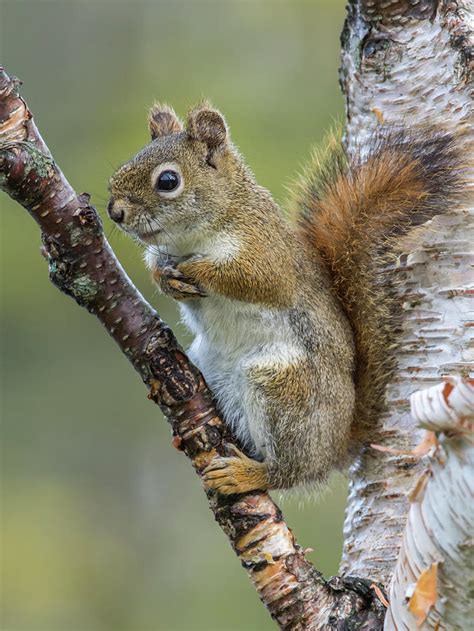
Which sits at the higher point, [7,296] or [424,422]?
[7,296]

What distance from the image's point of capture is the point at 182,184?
2.08m

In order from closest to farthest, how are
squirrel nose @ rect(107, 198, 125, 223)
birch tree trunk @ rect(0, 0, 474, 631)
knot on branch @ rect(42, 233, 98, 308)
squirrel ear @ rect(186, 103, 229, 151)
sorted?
birch tree trunk @ rect(0, 0, 474, 631) < knot on branch @ rect(42, 233, 98, 308) < squirrel nose @ rect(107, 198, 125, 223) < squirrel ear @ rect(186, 103, 229, 151)

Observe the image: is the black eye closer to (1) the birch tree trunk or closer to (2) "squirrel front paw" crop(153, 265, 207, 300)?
(2) "squirrel front paw" crop(153, 265, 207, 300)

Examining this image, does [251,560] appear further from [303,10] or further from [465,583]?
[303,10]

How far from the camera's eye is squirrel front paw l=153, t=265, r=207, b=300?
1.91 m

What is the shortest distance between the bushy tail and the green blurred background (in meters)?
2.24

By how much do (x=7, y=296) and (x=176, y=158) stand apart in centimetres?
317

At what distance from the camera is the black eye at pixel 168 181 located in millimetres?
2053

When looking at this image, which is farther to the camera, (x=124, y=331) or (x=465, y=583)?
(x=124, y=331)

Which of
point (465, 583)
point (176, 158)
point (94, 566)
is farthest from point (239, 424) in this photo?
point (94, 566)

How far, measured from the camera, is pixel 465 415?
1.10 m

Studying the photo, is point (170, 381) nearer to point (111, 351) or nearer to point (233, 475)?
point (233, 475)

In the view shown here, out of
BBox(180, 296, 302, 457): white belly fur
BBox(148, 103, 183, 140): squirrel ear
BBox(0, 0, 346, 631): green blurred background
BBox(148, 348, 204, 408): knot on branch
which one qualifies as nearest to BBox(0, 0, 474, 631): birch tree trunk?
BBox(148, 348, 204, 408): knot on branch

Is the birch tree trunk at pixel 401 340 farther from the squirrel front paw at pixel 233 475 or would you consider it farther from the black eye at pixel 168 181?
the black eye at pixel 168 181
